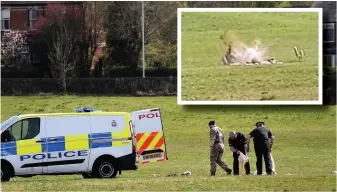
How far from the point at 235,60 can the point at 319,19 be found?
3.73 m

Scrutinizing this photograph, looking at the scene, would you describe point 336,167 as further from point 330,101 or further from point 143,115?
point 330,101

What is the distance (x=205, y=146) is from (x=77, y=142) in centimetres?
1717

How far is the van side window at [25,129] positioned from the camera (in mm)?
21297

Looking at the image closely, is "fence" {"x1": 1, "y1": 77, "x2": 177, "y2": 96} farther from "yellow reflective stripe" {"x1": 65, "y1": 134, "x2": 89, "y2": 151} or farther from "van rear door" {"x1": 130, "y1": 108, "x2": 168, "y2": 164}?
"yellow reflective stripe" {"x1": 65, "y1": 134, "x2": 89, "y2": 151}

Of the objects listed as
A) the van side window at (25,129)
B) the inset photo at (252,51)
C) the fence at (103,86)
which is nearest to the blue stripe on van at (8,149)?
the van side window at (25,129)

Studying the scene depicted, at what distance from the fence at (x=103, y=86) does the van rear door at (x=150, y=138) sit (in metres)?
27.0

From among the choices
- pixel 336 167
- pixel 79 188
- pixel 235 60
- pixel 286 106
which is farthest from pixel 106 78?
pixel 79 188

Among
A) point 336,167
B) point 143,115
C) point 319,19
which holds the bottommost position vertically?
point 336,167

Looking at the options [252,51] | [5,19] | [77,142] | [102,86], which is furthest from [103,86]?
[77,142]

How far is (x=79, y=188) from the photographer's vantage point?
61.1ft

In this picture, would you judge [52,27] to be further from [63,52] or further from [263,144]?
[263,144]

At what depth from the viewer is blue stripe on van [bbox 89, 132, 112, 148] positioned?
2152cm

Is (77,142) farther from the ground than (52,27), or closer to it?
closer to it

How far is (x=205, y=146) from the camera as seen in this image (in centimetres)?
3812
